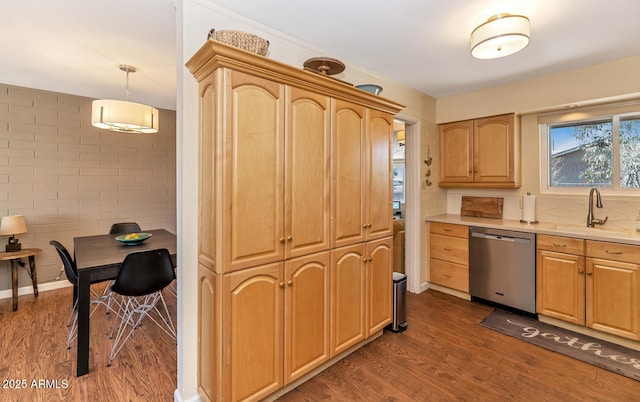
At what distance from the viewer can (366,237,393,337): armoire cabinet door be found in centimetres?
236

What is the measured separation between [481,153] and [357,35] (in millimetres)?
2219

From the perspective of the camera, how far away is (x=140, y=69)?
9.73 feet

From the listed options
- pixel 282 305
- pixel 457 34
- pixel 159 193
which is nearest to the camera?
pixel 282 305

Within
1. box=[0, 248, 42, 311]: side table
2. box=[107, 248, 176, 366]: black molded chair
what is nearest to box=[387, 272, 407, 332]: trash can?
box=[107, 248, 176, 366]: black molded chair

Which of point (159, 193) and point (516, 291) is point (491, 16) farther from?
point (159, 193)

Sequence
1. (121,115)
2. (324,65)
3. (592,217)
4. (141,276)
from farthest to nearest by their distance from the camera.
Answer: (592,217) < (121,115) < (141,276) < (324,65)

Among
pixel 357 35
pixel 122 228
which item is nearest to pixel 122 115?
pixel 122 228

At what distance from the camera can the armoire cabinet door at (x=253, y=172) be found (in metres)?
1.51

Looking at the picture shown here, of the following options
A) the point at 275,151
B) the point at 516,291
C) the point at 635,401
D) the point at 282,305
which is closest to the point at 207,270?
the point at 282,305

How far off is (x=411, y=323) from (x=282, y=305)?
1688mm

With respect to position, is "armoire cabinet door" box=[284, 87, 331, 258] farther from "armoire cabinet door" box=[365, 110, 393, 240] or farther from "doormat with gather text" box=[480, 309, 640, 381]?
"doormat with gather text" box=[480, 309, 640, 381]

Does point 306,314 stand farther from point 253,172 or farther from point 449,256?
point 449,256

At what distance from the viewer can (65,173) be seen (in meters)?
3.78

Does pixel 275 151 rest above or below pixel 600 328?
above
